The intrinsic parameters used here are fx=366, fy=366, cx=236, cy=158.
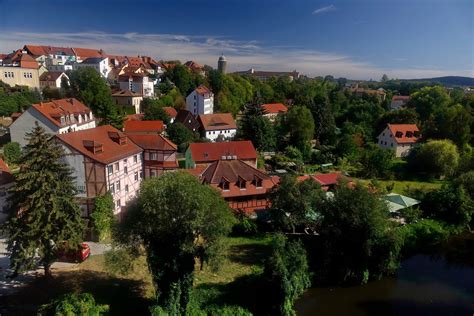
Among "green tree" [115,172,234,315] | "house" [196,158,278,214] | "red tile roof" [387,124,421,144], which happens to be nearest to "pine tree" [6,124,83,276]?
"green tree" [115,172,234,315]

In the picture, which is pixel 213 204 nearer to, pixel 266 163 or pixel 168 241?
pixel 168 241

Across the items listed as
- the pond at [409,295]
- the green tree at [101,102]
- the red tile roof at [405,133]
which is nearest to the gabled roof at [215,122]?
the green tree at [101,102]

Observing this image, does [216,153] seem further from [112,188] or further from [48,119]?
[48,119]

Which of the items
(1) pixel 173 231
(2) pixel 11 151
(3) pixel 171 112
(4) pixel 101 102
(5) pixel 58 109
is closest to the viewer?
(1) pixel 173 231

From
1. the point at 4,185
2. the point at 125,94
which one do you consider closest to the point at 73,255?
the point at 4,185

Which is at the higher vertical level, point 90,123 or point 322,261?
point 90,123

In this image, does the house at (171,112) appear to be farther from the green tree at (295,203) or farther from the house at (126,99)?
the green tree at (295,203)

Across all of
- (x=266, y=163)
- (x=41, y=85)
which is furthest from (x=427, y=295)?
(x=41, y=85)
